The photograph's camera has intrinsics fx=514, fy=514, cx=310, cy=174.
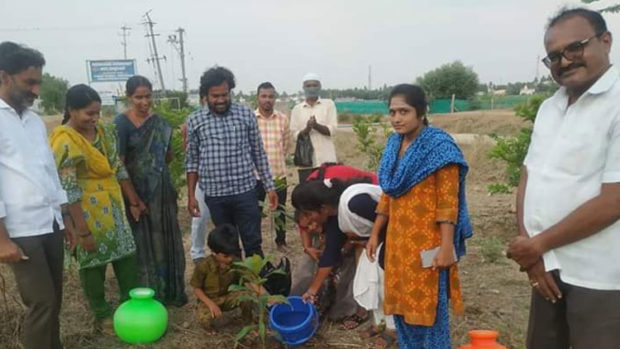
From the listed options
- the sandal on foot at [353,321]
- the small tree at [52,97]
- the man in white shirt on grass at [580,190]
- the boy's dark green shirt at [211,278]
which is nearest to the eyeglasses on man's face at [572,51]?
the man in white shirt on grass at [580,190]

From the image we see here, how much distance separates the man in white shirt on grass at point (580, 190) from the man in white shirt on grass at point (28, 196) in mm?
2101

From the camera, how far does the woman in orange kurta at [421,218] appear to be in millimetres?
2344

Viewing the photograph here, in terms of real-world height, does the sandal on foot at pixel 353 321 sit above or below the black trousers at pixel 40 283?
below

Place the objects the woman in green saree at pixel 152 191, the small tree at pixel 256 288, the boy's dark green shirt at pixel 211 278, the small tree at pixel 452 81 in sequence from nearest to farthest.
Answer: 1. the small tree at pixel 256 288
2. the boy's dark green shirt at pixel 211 278
3. the woman in green saree at pixel 152 191
4. the small tree at pixel 452 81

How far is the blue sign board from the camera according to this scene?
78.0 feet

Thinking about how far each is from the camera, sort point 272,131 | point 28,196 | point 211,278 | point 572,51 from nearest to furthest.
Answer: point 572,51 → point 28,196 → point 211,278 → point 272,131

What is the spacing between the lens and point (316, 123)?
16.3ft

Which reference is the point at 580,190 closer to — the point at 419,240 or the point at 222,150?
the point at 419,240

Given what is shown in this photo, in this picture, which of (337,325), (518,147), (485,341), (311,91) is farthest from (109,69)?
(485,341)

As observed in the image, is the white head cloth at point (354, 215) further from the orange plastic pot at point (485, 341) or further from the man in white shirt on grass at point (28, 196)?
the man in white shirt on grass at point (28, 196)

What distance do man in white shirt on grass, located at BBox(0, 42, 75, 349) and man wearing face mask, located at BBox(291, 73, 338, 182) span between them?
277 centimetres

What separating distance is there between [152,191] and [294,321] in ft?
4.40

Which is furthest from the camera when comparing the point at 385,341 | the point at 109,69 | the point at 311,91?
the point at 109,69

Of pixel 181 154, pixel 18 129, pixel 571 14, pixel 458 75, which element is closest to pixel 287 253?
pixel 181 154
